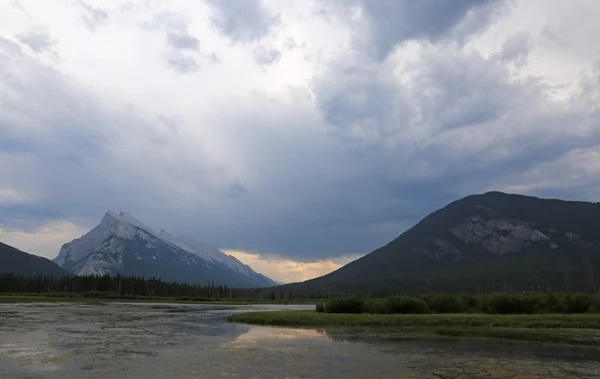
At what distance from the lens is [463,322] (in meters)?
54.2

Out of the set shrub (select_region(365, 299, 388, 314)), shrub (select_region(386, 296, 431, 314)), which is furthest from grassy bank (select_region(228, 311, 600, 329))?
shrub (select_region(365, 299, 388, 314))

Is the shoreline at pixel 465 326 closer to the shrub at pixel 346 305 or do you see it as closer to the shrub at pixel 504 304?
the shrub at pixel 504 304

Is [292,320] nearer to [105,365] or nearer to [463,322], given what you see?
Result: [463,322]

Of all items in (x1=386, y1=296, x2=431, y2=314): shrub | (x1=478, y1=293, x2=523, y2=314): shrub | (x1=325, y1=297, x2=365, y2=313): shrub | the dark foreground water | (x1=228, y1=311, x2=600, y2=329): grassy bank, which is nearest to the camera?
the dark foreground water

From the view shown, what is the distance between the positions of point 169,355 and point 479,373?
743 inches

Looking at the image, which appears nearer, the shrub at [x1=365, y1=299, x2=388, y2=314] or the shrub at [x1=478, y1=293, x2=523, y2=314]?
the shrub at [x1=478, y1=293, x2=523, y2=314]

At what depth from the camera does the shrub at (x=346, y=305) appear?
70.4 m

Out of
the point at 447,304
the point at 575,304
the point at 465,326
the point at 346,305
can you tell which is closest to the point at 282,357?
the point at 465,326

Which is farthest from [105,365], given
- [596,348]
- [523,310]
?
[523,310]

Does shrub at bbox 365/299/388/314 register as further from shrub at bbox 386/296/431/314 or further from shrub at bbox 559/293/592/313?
shrub at bbox 559/293/592/313

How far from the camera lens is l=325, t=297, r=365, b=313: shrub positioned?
70375 millimetres

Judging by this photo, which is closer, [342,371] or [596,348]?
[342,371]

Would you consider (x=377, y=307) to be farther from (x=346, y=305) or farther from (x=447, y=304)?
(x=447, y=304)

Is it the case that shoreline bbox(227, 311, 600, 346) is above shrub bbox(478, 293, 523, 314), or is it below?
below
